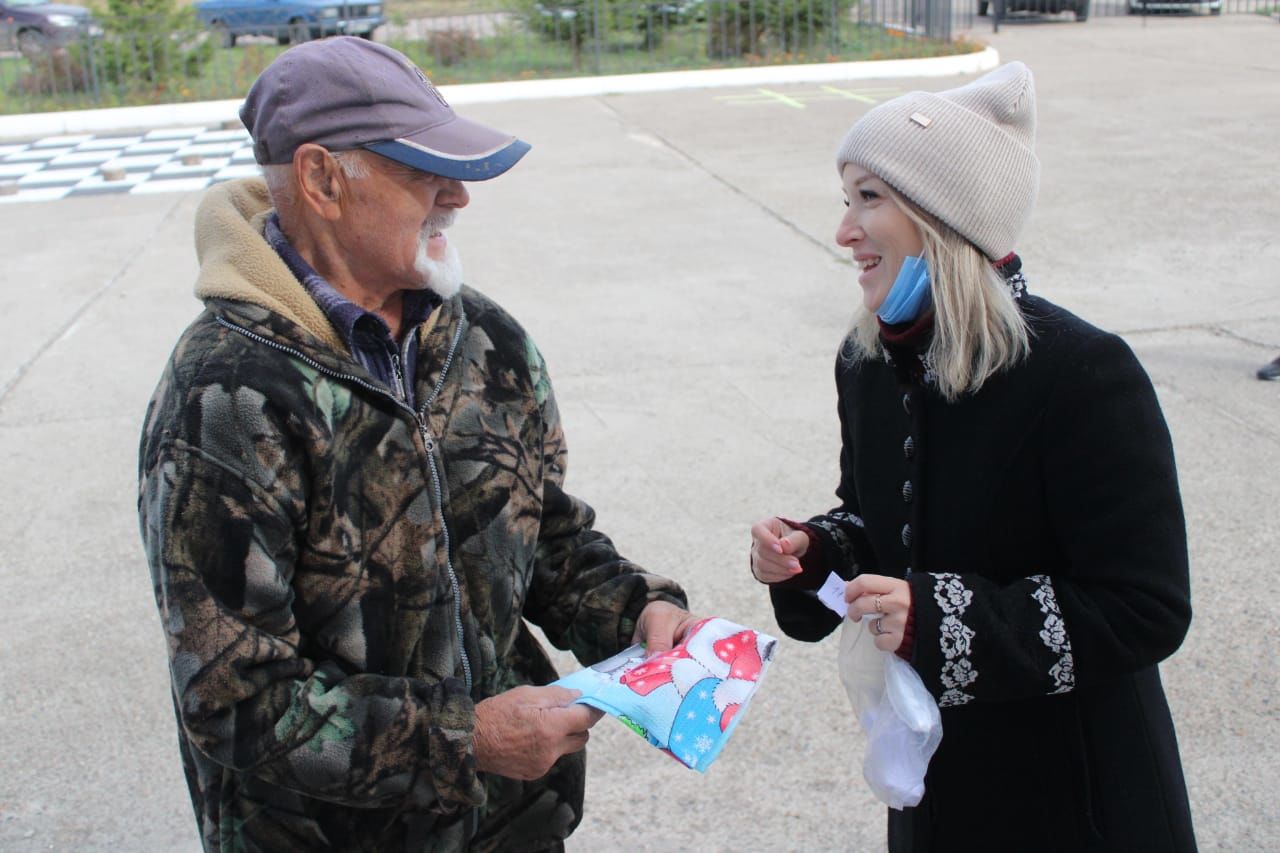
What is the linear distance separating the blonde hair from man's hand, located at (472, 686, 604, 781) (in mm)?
703

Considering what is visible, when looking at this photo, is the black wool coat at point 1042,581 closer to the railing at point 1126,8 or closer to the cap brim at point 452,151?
the cap brim at point 452,151

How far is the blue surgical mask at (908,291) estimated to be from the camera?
6.28ft

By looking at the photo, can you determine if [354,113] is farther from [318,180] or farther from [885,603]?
[885,603]

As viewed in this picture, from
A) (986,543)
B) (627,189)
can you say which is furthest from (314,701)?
(627,189)

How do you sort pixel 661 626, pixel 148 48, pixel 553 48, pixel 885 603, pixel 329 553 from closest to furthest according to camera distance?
1. pixel 329 553
2. pixel 885 603
3. pixel 661 626
4. pixel 148 48
5. pixel 553 48

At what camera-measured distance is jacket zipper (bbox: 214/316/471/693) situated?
172 centimetres

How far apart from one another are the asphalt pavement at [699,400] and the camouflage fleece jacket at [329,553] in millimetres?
1487

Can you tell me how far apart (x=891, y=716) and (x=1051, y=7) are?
22441 mm

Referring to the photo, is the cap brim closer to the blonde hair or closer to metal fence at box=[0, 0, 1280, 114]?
the blonde hair

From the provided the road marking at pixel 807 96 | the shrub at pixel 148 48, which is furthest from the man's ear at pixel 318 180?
the shrub at pixel 148 48

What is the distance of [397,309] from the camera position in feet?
6.36

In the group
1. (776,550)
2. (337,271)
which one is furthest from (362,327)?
(776,550)

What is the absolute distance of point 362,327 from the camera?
1.84m

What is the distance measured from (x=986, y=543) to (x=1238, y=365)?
4.69m
